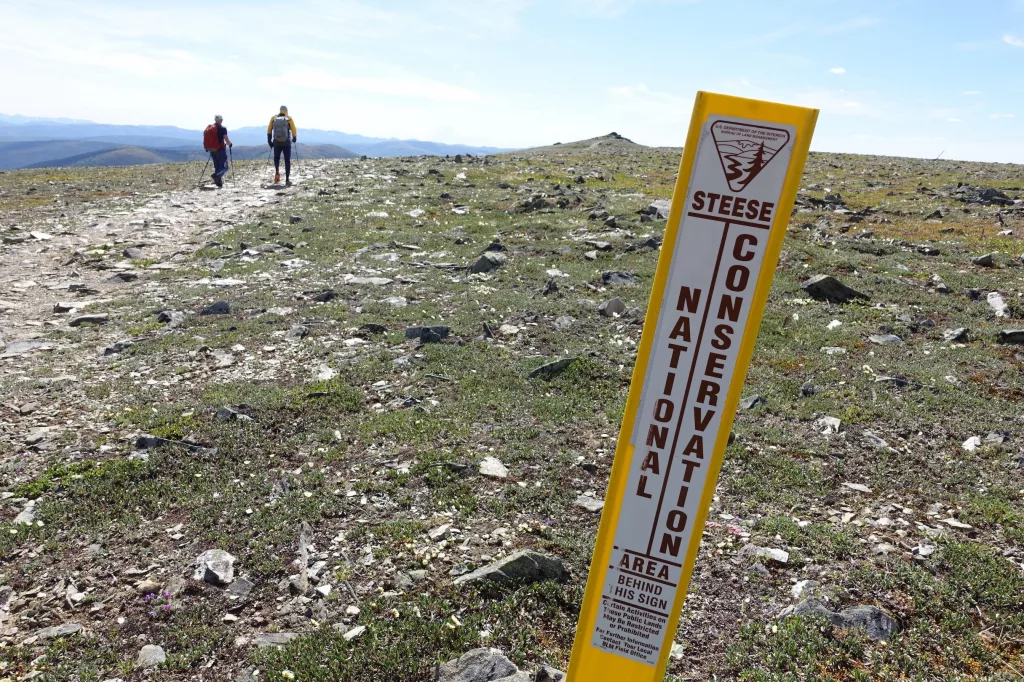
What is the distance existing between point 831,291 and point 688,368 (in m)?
15.0

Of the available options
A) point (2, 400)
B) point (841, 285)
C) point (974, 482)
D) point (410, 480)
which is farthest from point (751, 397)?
point (2, 400)

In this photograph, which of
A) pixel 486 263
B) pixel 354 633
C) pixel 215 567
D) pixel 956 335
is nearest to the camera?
pixel 354 633

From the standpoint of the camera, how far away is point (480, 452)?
8422 mm

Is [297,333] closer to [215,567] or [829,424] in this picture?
[215,567]

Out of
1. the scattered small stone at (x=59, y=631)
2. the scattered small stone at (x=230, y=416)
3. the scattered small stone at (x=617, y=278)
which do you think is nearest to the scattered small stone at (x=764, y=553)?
the scattered small stone at (x=59, y=631)

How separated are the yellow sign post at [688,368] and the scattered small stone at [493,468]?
177 inches

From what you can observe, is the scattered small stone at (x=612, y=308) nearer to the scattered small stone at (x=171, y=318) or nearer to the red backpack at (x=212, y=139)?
the scattered small stone at (x=171, y=318)

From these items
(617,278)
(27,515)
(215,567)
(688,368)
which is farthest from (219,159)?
(688,368)

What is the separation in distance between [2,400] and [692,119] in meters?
11.9

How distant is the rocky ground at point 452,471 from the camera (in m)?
5.27

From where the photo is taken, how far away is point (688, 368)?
2947mm

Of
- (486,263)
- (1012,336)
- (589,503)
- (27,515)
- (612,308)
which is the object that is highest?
(1012,336)

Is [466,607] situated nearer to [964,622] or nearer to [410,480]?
[410,480]

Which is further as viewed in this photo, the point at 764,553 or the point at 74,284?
the point at 74,284
